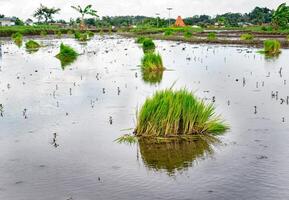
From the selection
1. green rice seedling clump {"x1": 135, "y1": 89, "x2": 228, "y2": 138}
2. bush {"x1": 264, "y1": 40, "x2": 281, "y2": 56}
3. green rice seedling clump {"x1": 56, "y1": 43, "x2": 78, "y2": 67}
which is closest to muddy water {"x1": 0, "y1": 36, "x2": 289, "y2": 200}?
green rice seedling clump {"x1": 135, "y1": 89, "x2": 228, "y2": 138}

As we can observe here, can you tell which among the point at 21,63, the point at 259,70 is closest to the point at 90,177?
the point at 259,70

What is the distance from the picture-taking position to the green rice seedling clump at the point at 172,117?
36.3ft

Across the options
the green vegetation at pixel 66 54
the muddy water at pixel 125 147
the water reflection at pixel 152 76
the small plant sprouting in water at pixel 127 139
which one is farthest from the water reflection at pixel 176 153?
the green vegetation at pixel 66 54

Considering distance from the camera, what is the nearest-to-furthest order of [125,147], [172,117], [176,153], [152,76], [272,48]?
[176,153]
[125,147]
[172,117]
[152,76]
[272,48]

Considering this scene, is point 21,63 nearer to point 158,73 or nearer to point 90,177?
point 158,73

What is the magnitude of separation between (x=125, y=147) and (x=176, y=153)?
4.14 feet

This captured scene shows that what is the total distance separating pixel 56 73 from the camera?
24969mm

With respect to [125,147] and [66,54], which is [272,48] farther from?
[125,147]

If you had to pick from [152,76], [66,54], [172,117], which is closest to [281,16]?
[66,54]

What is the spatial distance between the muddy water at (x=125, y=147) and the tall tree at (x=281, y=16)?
4680cm

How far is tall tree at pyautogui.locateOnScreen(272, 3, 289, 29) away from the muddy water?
46.8 m

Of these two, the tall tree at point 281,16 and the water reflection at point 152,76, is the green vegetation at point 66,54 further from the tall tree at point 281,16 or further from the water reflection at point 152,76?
the tall tree at point 281,16

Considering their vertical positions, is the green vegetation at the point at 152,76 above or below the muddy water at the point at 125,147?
above

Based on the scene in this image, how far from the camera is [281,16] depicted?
220 feet
